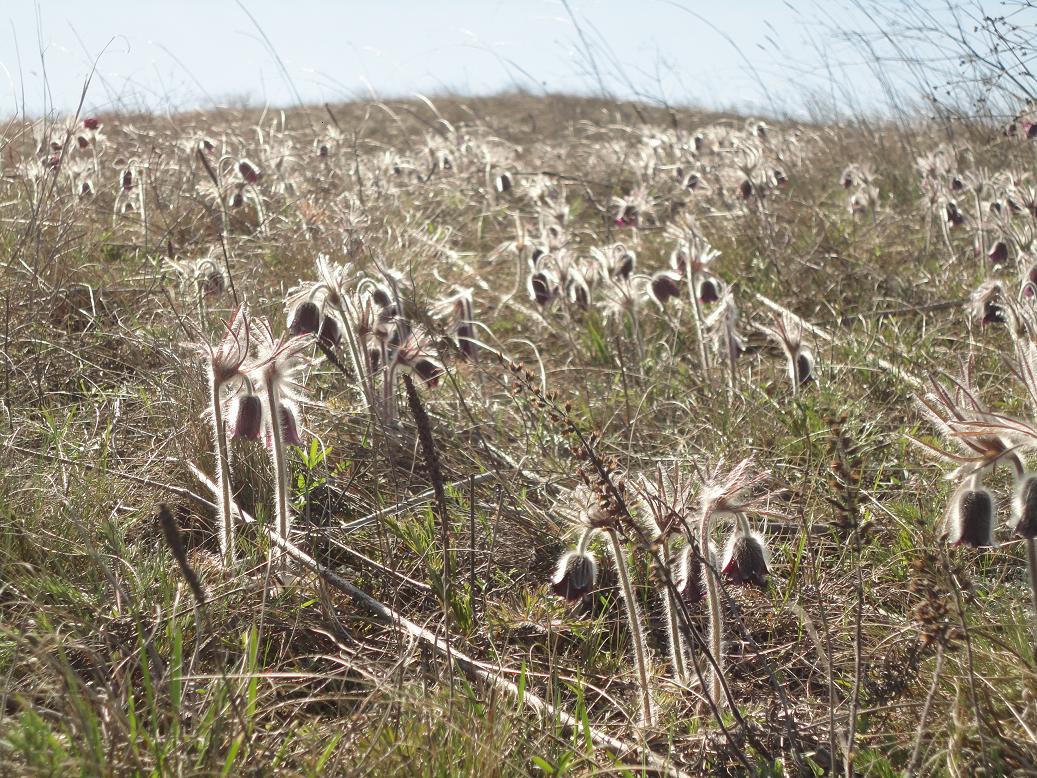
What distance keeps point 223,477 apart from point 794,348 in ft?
5.52

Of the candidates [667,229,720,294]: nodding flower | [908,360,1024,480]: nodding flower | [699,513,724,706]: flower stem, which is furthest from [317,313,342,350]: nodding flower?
[908,360,1024,480]: nodding flower

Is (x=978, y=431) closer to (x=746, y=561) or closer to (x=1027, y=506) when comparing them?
(x=1027, y=506)

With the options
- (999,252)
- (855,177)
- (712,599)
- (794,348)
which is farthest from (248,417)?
(855,177)

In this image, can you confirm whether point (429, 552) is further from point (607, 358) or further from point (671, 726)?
point (607, 358)

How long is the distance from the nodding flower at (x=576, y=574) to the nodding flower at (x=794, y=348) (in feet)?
4.15

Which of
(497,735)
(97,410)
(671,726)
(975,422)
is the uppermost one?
(975,422)

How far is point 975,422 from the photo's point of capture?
1326 millimetres

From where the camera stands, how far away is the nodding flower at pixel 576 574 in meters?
1.74

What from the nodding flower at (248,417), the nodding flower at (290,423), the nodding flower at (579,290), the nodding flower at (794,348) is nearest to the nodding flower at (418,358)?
the nodding flower at (290,423)

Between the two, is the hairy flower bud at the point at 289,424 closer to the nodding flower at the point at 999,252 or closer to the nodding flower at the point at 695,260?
the nodding flower at the point at 695,260

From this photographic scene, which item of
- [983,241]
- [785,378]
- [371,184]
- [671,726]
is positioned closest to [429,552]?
[671,726]

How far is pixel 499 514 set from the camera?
2131mm

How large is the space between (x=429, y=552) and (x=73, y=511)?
0.78m

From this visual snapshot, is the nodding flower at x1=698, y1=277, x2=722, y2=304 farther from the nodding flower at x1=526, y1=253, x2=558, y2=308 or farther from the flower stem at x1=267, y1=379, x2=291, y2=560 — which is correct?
the flower stem at x1=267, y1=379, x2=291, y2=560
